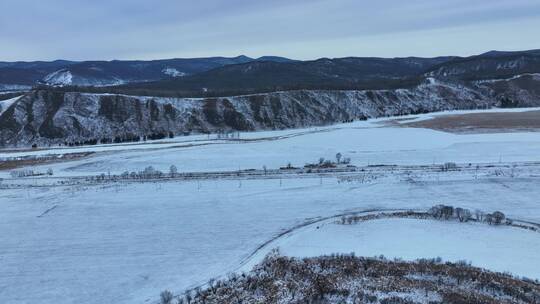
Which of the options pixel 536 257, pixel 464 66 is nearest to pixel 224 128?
Answer: pixel 536 257

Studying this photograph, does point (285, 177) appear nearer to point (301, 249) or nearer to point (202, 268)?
point (301, 249)

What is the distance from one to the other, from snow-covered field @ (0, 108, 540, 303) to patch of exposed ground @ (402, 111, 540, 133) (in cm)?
1594

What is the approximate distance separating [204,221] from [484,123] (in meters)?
53.0

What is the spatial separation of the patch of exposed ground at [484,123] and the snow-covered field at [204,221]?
15.9 metres

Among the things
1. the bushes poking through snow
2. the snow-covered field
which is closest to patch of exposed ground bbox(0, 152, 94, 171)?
the snow-covered field

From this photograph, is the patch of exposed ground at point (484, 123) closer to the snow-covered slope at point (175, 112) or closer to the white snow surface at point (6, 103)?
the snow-covered slope at point (175, 112)

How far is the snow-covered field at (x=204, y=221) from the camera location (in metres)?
19.8

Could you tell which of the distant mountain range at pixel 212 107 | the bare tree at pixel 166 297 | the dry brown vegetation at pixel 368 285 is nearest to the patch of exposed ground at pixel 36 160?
the distant mountain range at pixel 212 107

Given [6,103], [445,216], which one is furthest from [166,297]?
[6,103]

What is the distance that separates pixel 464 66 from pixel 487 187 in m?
172

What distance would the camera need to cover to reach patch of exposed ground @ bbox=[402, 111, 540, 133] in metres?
61.3

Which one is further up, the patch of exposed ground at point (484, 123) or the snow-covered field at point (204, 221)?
the patch of exposed ground at point (484, 123)

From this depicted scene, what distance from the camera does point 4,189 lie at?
118 feet

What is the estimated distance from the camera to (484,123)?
6738 centimetres
